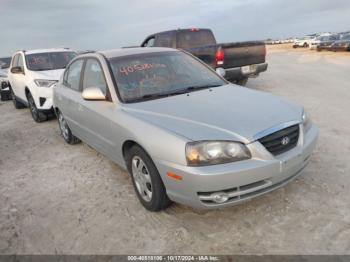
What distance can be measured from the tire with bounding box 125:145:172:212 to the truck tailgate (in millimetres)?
5433

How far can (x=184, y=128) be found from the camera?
294cm

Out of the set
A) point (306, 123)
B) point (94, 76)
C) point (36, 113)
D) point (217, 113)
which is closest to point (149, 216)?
point (217, 113)

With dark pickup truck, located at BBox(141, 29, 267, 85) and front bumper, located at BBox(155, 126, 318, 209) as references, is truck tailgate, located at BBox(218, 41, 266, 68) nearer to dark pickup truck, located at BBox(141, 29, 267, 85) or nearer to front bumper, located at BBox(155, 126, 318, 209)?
dark pickup truck, located at BBox(141, 29, 267, 85)

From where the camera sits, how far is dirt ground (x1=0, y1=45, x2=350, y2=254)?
284 centimetres

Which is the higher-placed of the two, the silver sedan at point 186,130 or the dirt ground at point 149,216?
the silver sedan at point 186,130

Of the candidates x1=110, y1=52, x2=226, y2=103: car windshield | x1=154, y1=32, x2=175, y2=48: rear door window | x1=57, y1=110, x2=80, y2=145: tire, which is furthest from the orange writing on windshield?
x1=154, y1=32, x2=175, y2=48: rear door window

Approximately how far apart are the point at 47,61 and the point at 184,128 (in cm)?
679

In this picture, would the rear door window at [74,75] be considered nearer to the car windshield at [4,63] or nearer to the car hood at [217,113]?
the car hood at [217,113]

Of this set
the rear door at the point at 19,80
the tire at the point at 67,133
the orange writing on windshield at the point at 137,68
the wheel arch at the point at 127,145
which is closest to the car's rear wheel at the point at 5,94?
the rear door at the point at 19,80

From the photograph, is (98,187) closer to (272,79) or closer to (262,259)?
(262,259)

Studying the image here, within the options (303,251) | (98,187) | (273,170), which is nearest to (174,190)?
(273,170)

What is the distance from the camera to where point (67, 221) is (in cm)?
342

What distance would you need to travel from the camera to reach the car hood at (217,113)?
287 centimetres

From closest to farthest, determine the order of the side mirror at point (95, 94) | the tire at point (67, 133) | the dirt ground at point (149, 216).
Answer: the dirt ground at point (149, 216)
the side mirror at point (95, 94)
the tire at point (67, 133)
